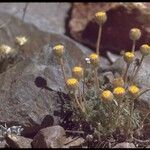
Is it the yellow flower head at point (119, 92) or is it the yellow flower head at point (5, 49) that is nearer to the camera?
the yellow flower head at point (119, 92)

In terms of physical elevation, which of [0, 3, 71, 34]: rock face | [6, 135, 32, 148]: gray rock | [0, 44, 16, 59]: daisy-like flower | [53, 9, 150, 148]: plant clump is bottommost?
[6, 135, 32, 148]: gray rock

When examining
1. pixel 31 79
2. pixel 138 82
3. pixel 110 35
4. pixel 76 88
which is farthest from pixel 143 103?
pixel 110 35

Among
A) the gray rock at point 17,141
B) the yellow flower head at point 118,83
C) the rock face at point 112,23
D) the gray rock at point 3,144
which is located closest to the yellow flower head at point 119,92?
the yellow flower head at point 118,83

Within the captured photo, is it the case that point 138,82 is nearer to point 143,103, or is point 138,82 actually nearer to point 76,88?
point 143,103

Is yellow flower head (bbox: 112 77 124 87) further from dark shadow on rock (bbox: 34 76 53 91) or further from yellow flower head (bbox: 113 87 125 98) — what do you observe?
dark shadow on rock (bbox: 34 76 53 91)

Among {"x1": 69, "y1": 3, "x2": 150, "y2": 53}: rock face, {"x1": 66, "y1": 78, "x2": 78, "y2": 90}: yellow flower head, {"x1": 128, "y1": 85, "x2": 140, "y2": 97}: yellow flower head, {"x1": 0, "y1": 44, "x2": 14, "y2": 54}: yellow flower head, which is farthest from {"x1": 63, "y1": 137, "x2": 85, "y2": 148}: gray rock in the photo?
{"x1": 69, "y1": 3, "x2": 150, "y2": 53}: rock face

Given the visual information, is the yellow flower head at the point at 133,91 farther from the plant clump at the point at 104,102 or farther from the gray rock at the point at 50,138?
the gray rock at the point at 50,138
